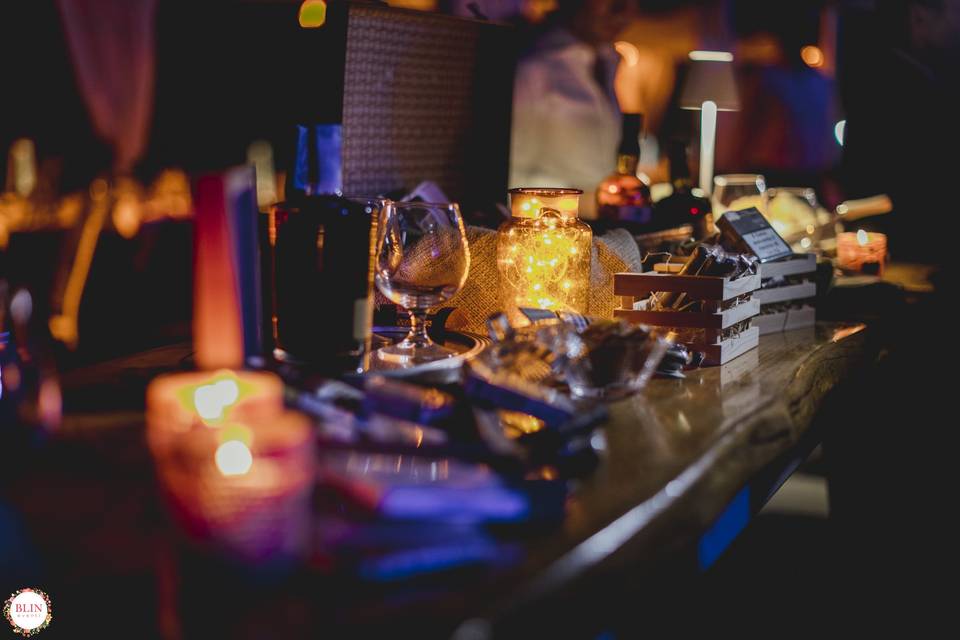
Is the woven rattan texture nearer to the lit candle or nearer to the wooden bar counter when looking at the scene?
the wooden bar counter

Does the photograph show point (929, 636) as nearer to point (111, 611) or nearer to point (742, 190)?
point (742, 190)

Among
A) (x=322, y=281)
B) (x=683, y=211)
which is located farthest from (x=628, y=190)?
A: (x=322, y=281)

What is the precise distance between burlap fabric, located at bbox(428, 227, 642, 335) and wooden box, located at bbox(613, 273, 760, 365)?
93 mm

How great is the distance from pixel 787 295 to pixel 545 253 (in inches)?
19.1

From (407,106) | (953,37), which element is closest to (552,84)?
(407,106)

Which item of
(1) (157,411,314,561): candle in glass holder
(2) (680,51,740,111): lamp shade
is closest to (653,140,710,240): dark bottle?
(2) (680,51,740,111): lamp shade

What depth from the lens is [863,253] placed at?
2102 mm

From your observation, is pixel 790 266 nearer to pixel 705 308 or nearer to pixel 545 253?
pixel 705 308

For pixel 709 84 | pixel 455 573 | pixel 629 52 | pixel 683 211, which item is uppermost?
pixel 629 52

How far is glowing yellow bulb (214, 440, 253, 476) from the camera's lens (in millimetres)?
592

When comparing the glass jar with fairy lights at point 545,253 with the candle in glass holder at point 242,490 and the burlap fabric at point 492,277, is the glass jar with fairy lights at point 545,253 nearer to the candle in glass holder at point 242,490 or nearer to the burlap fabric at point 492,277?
the burlap fabric at point 492,277

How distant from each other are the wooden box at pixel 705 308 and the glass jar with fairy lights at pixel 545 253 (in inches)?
3.1

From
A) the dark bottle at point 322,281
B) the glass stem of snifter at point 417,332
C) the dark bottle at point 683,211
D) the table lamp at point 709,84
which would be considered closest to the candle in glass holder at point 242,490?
the dark bottle at point 322,281

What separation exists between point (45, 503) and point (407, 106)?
1278 millimetres
